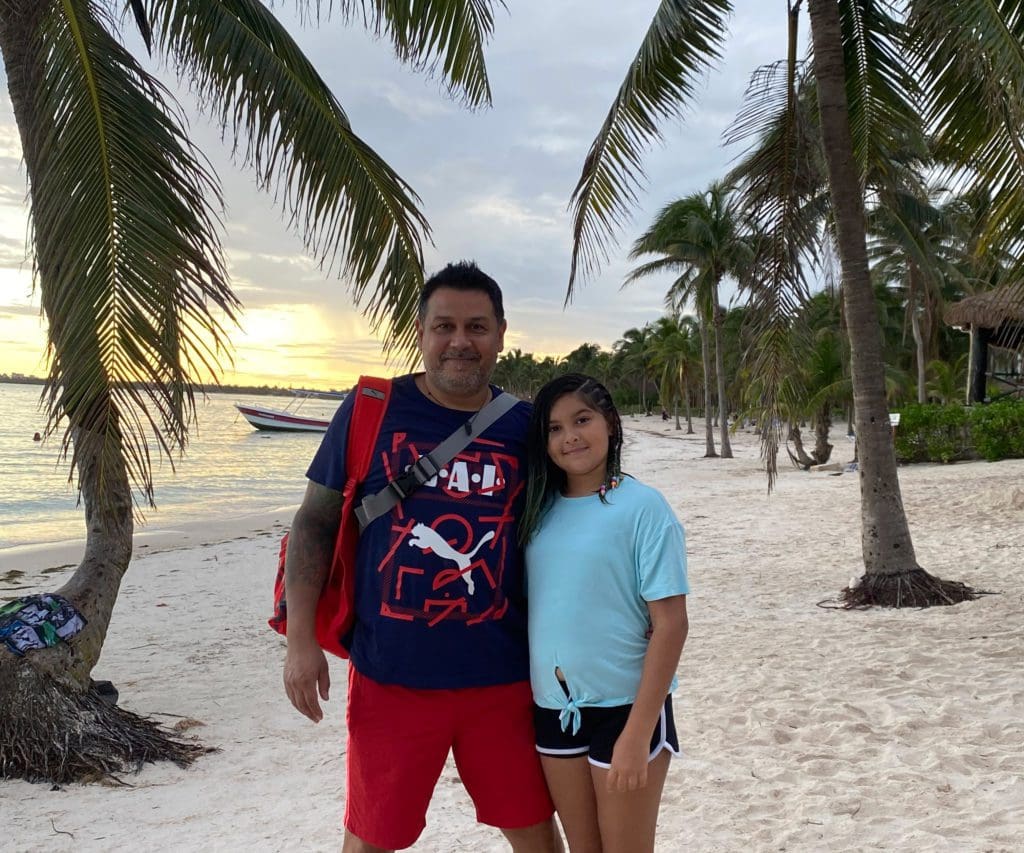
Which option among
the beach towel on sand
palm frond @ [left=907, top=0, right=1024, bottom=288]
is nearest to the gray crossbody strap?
the beach towel on sand

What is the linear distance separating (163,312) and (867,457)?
617cm

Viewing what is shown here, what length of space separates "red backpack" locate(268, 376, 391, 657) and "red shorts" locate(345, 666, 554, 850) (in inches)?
6.5

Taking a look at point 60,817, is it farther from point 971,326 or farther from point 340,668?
point 971,326

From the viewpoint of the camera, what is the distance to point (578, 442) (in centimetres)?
207

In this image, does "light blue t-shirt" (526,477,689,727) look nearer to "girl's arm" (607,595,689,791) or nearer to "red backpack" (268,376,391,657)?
"girl's arm" (607,595,689,791)

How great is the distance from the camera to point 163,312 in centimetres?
328

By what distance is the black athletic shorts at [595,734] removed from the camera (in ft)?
6.26

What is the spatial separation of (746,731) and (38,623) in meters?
3.90

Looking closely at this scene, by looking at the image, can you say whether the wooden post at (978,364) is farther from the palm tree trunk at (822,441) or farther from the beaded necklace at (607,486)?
the beaded necklace at (607,486)

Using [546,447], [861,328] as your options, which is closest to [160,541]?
[861,328]

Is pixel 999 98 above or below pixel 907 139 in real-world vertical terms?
below

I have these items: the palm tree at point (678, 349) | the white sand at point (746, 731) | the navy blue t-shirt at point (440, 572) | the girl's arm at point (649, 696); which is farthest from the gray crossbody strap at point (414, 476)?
the palm tree at point (678, 349)

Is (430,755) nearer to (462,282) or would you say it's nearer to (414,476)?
→ (414,476)

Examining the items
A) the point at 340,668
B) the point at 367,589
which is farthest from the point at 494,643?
the point at 340,668
